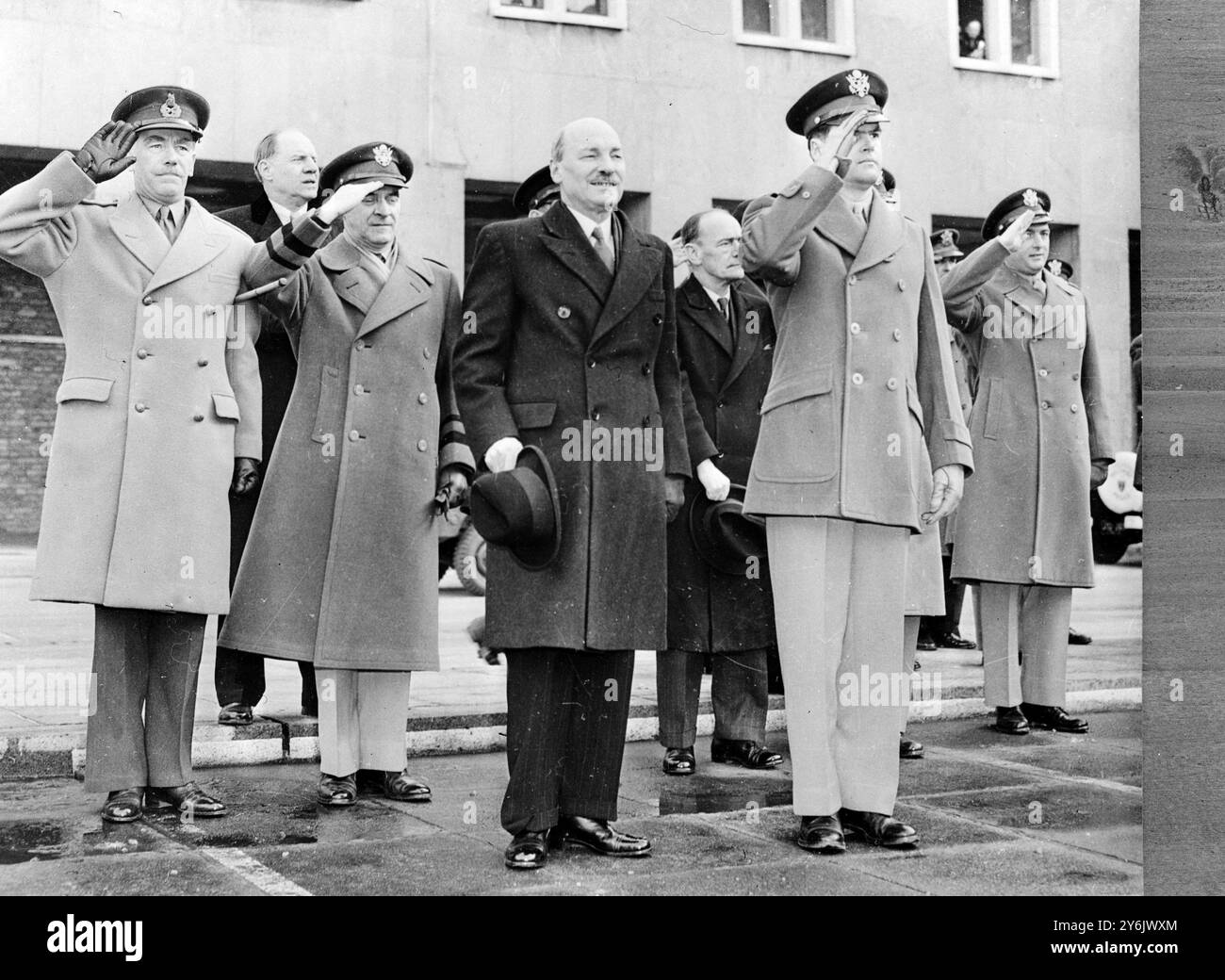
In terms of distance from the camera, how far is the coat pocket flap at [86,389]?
523 centimetres

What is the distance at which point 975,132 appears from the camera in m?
5.96

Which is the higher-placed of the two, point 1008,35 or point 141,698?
point 1008,35

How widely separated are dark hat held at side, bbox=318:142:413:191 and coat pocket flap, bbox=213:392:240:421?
780mm

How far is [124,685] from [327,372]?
1.20 m

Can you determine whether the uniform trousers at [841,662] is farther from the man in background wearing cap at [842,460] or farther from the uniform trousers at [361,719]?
the uniform trousers at [361,719]

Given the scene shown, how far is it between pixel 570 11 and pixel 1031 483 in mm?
2800

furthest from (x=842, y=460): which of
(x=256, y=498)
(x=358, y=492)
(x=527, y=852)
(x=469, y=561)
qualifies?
(x=469, y=561)

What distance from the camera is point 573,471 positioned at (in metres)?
4.78

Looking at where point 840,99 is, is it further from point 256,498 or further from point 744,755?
point 256,498

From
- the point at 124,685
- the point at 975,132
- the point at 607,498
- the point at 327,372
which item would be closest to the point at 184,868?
the point at 124,685

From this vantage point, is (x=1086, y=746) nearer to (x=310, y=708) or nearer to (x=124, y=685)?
(x=310, y=708)

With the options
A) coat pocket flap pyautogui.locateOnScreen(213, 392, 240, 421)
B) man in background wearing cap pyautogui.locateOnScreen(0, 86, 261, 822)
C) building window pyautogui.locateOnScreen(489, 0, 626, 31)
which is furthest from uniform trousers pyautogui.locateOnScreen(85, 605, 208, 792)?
building window pyautogui.locateOnScreen(489, 0, 626, 31)

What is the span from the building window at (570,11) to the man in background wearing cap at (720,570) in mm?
1122

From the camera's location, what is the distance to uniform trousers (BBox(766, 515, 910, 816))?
4.96 m
